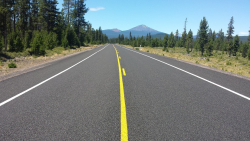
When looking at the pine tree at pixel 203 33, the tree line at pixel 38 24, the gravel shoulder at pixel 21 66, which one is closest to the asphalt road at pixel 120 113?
the gravel shoulder at pixel 21 66

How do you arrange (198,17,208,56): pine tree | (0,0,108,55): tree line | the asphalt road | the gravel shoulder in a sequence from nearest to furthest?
1. the asphalt road
2. the gravel shoulder
3. (0,0,108,55): tree line
4. (198,17,208,56): pine tree

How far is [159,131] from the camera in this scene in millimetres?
2949

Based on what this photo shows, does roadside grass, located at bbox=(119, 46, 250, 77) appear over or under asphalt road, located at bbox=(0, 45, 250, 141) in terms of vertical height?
over

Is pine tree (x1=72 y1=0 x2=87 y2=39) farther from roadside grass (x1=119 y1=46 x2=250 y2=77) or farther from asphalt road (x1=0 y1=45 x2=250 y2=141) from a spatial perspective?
asphalt road (x1=0 y1=45 x2=250 y2=141)

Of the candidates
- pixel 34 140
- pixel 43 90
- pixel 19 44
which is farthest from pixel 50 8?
pixel 34 140

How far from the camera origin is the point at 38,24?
4238 cm

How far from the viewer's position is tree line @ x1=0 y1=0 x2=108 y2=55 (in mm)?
24100

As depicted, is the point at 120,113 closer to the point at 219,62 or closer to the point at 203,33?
the point at 219,62

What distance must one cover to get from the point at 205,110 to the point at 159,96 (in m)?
1.40

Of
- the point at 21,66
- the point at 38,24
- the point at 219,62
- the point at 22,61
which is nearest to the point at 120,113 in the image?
the point at 21,66

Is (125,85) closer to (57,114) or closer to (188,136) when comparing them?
(57,114)

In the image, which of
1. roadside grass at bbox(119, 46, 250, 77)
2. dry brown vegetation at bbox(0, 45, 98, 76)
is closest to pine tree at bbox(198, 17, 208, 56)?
roadside grass at bbox(119, 46, 250, 77)

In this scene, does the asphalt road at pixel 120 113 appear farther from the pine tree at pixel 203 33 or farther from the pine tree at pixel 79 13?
the pine tree at pixel 203 33

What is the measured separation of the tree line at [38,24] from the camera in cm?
2410
